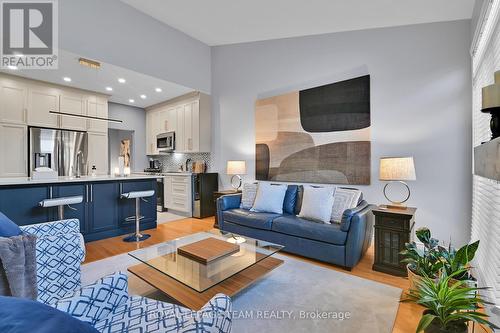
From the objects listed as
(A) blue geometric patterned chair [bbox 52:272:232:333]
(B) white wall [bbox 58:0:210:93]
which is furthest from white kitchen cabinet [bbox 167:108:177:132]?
(A) blue geometric patterned chair [bbox 52:272:232:333]

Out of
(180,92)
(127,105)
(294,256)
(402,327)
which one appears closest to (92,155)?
(127,105)

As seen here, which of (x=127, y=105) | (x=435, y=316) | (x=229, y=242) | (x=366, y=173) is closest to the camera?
(x=435, y=316)

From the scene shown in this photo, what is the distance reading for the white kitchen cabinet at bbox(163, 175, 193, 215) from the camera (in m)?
5.16

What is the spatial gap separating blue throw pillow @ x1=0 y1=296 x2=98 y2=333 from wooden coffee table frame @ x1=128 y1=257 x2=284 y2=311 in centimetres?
124

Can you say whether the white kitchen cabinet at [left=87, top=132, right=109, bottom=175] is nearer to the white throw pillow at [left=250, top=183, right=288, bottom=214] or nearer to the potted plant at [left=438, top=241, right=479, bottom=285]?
the white throw pillow at [left=250, top=183, right=288, bottom=214]

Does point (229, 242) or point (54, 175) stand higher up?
point (54, 175)

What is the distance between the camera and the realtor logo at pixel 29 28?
3219mm

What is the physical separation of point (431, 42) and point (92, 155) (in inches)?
255

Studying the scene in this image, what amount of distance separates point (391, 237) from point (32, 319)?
281 centimetres

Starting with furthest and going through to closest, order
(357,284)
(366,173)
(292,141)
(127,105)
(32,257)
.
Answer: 1. (127,105)
2. (292,141)
3. (366,173)
4. (357,284)
5. (32,257)

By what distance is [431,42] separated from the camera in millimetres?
2982

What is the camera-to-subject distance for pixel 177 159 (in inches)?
252

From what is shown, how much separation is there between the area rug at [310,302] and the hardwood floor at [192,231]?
0.14m

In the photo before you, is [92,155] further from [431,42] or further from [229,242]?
[431,42]
